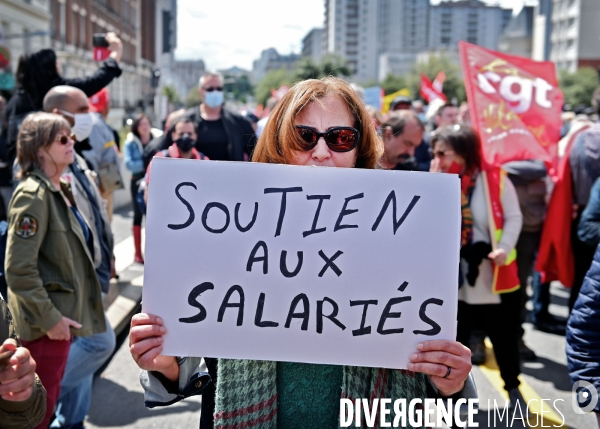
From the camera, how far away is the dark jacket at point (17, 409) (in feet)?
5.94

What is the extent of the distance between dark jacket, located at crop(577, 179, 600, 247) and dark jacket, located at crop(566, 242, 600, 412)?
1.42 m

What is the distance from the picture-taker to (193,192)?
1669 mm

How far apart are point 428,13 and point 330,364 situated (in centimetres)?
17279

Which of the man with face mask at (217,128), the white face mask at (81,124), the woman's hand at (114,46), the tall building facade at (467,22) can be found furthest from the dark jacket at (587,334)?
the tall building facade at (467,22)

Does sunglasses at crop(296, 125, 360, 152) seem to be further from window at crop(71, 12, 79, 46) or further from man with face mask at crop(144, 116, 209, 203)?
window at crop(71, 12, 79, 46)

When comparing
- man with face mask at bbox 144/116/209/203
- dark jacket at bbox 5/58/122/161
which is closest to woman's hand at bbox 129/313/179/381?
dark jacket at bbox 5/58/122/161

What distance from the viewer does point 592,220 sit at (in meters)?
3.70

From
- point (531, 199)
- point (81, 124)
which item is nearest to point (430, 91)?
point (531, 199)

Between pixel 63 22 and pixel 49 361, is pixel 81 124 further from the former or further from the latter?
pixel 63 22

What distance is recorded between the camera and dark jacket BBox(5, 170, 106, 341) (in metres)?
3.01

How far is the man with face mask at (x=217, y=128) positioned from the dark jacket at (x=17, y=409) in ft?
14.0

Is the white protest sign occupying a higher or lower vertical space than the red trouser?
higher

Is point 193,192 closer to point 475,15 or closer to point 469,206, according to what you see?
point 469,206

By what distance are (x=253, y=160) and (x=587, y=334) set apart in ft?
4.38
